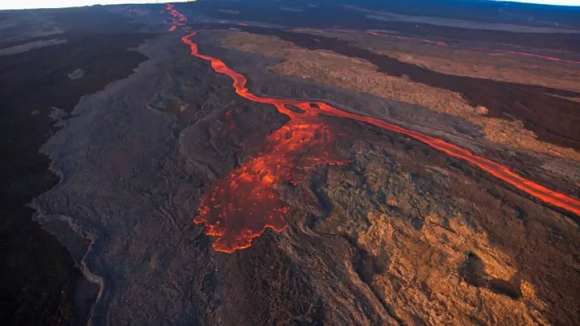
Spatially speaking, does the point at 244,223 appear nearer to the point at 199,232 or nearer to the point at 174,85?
the point at 199,232

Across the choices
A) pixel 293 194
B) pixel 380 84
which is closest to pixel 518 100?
pixel 380 84

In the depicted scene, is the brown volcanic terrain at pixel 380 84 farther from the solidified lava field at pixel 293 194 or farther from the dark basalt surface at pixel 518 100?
the dark basalt surface at pixel 518 100

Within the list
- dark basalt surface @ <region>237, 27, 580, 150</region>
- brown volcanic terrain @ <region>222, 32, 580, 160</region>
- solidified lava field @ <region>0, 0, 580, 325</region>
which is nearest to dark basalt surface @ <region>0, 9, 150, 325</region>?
solidified lava field @ <region>0, 0, 580, 325</region>

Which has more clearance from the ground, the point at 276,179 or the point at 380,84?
the point at 380,84

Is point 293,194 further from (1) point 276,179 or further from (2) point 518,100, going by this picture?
(2) point 518,100

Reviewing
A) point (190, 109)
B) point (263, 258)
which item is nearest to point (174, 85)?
point (190, 109)

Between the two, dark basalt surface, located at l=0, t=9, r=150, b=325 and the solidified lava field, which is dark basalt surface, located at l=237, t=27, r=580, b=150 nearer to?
the solidified lava field
